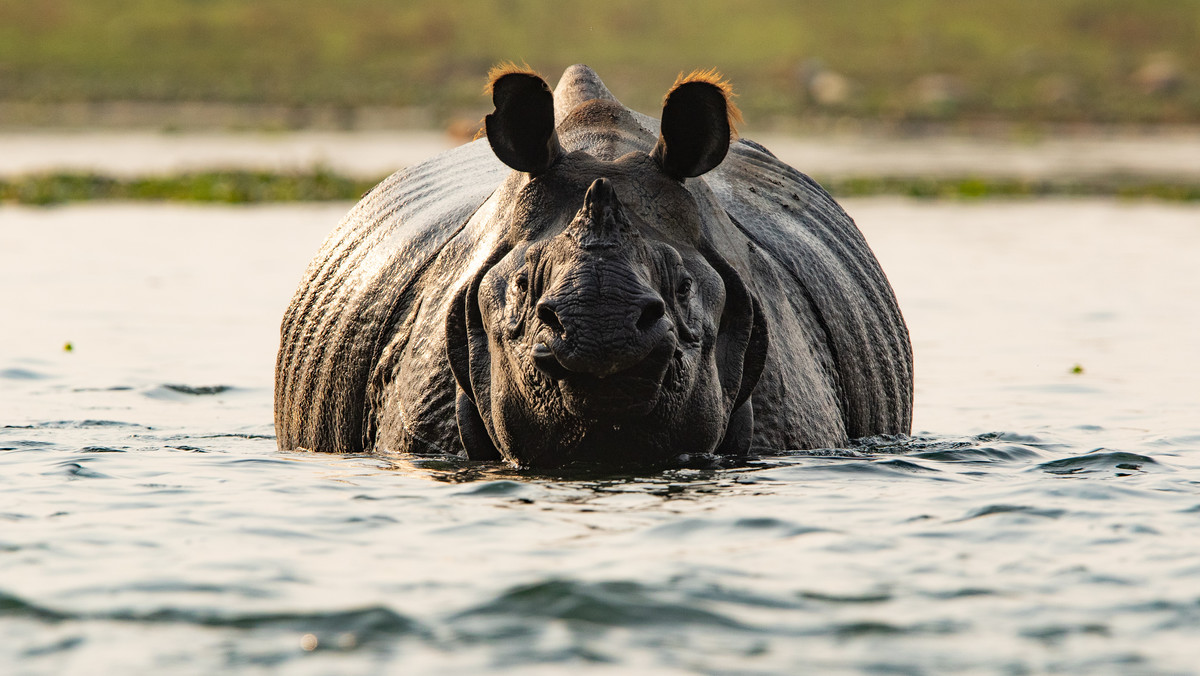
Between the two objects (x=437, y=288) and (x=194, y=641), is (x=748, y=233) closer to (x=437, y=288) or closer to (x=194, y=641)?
(x=437, y=288)

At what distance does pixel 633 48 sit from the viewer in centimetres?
10944

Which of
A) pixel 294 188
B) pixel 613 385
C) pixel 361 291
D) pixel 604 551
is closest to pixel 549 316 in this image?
pixel 613 385

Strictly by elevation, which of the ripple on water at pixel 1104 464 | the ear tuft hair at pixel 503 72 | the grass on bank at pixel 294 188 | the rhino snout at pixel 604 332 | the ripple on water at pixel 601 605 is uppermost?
the grass on bank at pixel 294 188

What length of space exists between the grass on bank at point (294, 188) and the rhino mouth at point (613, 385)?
17880 millimetres

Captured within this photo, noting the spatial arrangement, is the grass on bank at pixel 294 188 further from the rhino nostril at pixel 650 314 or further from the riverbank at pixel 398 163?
the rhino nostril at pixel 650 314

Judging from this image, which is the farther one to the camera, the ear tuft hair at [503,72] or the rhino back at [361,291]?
the rhino back at [361,291]

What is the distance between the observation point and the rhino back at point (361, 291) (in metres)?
6.82

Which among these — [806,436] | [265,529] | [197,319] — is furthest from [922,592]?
[197,319]

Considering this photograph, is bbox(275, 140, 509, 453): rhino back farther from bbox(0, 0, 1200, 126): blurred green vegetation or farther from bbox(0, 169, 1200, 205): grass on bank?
bbox(0, 0, 1200, 126): blurred green vegetation

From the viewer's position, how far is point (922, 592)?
4773 millimetres

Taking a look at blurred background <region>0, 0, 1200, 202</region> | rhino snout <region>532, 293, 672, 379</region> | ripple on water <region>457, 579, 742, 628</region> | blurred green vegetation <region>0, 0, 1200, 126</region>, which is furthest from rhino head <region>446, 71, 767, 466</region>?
blurred green vegetation <region>0, 0, 1200, 126</region>

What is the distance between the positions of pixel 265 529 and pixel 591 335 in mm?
1319

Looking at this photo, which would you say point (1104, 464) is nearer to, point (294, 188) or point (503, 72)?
point (503, 72)

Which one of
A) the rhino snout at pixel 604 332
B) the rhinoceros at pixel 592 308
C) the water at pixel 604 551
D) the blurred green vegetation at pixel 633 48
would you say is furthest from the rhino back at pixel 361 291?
Result: the blurred green vegetation at pixel 633 48
